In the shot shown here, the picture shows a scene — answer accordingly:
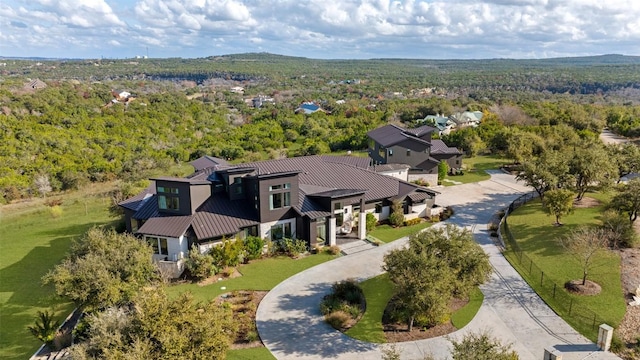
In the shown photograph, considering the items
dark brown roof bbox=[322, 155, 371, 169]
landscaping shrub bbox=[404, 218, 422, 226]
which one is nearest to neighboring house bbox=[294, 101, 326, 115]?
dark brown roof bbox=[322, 155, 371, 169]

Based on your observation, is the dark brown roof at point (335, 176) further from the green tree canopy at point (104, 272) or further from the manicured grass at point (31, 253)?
the manicured grass at point (31, 253)

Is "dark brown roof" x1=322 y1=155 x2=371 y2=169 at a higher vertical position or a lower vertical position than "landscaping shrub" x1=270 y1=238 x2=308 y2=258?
higher

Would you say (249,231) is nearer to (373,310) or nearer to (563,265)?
(373,310)

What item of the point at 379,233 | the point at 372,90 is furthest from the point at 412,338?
the point at 372,90

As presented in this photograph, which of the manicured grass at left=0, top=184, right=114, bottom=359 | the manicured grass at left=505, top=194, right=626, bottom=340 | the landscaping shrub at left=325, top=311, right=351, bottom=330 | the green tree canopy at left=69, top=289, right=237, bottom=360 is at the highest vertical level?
the green tree canopy at left=69, top=289, right=237, bottom=360

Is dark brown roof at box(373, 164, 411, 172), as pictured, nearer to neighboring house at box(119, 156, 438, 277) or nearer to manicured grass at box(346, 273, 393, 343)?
neighboring house at box(119, 156, 438, 277)

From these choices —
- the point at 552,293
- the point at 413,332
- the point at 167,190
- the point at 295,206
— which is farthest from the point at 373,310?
the point at 167,190
